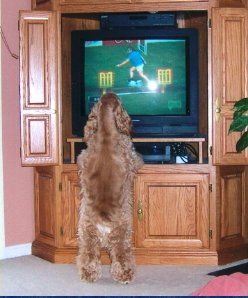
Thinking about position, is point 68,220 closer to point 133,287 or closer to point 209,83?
point 133,287

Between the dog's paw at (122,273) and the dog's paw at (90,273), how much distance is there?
102 mm

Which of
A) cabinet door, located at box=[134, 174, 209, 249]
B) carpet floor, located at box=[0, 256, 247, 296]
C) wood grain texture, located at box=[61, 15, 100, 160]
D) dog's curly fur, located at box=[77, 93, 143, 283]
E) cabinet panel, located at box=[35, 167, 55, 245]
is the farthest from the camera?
wood grain texture, located at box=[61, 15, 100, 160]

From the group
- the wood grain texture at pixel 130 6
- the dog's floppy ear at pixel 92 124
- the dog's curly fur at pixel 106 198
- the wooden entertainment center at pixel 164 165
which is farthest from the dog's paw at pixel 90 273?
the wood grain texture at pixel 130 6

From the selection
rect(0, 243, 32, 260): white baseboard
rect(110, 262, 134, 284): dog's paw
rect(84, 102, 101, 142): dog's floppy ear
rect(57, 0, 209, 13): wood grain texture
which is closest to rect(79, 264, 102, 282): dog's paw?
rect(110, 262, 134, 284): dog's paw

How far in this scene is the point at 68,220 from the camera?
4340mm

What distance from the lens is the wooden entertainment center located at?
13.6 feet

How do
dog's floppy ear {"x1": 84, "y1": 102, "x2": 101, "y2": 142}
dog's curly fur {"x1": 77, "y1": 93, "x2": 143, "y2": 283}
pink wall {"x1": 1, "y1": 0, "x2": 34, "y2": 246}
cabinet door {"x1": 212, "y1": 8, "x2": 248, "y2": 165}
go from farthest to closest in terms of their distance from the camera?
pink wall {"x1": 1, "y1": 0, "x2": 34, "y2": 246} → cabinet door {"x1": 212, "y1": 8, "x2": 248, "y2": 165} → dog's floppy ear {"x1": 84, "y1": 102, "x2": 101, "y2": 142} → dog's curly fur {"x1": 77, "y1": 93, "x2": 143, "y2": 283}

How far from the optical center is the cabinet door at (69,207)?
4.31 metres

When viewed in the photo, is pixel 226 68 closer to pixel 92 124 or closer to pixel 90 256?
pixel 92 124

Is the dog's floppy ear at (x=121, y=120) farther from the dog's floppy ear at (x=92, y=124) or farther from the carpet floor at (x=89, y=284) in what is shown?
the carpet floor at (x=89, y=284)

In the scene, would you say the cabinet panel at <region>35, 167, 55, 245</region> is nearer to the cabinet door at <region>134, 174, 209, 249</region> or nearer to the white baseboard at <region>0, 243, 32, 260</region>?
the white baseboard at <region>0, 243, 32, 260</region>

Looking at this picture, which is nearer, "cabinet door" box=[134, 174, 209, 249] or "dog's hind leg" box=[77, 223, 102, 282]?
"dog's hind leg" box=[77, 223, 102, 282]

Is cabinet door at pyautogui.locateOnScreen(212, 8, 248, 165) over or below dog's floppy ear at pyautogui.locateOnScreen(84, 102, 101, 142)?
over

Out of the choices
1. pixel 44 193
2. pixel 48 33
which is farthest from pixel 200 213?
pixel 48 33
